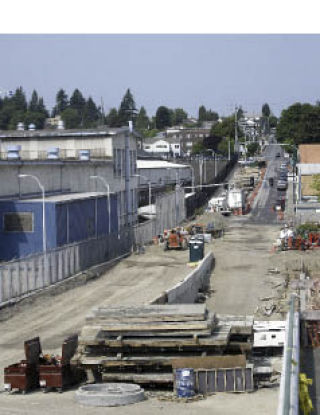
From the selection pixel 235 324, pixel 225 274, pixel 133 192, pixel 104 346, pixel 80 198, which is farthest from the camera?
pixel 133 192

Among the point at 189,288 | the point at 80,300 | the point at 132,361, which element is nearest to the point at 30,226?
the point at 80,300

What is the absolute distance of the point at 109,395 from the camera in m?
21.1

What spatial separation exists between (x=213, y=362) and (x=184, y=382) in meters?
0.91

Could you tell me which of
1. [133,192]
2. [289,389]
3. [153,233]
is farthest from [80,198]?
[289,389]

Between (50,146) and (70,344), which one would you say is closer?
(70,344)

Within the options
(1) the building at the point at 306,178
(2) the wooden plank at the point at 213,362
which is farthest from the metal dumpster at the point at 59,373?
(1) the building at the point at 306,178

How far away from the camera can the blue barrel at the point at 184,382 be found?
2166cm

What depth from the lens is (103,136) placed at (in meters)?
69.9

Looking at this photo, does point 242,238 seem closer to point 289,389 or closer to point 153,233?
point 153,233

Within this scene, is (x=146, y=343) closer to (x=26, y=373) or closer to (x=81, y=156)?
(x=26, y=373)

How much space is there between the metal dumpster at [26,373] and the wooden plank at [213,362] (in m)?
3.44

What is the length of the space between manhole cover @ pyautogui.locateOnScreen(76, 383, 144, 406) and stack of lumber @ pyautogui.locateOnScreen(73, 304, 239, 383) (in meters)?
0.58

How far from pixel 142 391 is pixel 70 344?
99.3 inches

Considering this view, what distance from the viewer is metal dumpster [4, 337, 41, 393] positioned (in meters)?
22.4
